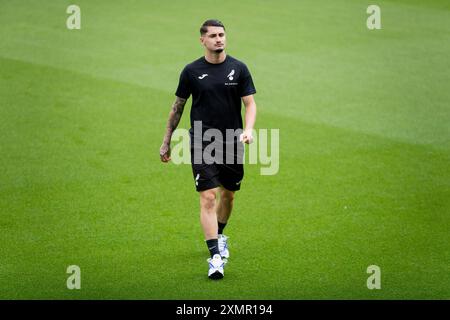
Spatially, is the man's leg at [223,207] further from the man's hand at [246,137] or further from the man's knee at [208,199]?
the man's hand at [246,137]

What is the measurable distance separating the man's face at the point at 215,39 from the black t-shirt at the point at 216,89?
0.64ft

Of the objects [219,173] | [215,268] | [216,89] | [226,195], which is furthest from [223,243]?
[216,89]

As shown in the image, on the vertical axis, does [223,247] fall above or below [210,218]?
below

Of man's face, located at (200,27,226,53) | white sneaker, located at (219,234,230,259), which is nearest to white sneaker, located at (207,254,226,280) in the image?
white sneaker, located at (219,234,230,259)

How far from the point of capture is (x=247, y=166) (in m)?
11.7

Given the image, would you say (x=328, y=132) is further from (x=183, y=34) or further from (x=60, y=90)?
(x=183, y=34)

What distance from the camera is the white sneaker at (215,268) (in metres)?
8.06

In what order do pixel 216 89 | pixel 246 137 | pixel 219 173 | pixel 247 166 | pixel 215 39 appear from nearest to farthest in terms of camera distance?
pixel 246 137
pixel 215 39
pixel 216 89
pixel 219 173
pixel 247 166

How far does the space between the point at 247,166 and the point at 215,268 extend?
12.5 ft

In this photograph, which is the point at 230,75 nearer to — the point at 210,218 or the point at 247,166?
the point at 210,218

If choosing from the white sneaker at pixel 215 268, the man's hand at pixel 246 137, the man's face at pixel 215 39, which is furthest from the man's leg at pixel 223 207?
the man's face at pixel 215 39

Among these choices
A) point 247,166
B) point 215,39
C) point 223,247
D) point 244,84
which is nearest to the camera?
point 215,39

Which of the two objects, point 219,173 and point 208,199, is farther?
point 219,173

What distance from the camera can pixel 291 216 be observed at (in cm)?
980
